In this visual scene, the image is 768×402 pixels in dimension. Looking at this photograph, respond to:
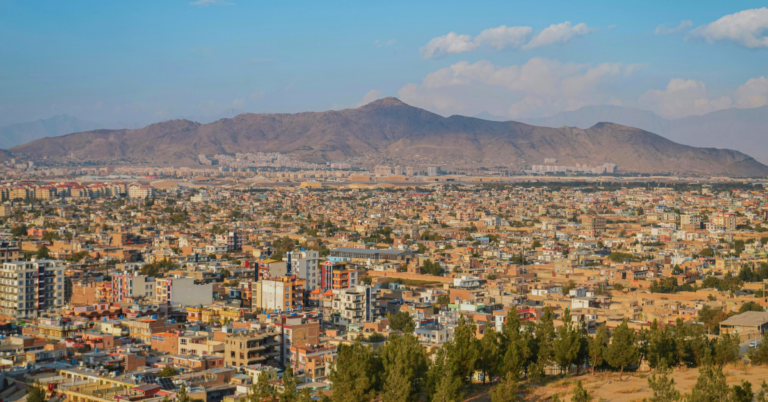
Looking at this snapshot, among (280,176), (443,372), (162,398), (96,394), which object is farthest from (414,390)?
(280,176)

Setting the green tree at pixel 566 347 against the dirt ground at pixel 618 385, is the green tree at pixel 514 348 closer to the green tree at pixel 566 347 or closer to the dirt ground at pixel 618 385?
the dirt ground at pixel 618 385

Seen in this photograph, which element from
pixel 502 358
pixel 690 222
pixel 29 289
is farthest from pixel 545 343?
pixel 690 222

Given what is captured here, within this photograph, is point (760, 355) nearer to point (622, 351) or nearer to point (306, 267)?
point (622, 351)

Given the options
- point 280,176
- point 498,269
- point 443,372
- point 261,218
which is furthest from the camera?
point 280,176

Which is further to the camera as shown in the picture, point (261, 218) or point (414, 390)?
point (261, 218)

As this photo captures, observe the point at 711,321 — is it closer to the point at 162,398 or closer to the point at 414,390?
the point at 414,390

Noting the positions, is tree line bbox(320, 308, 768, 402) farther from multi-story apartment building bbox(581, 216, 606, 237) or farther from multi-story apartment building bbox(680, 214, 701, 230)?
multi-story apartment building bbox(680, 214, 701, 230)
